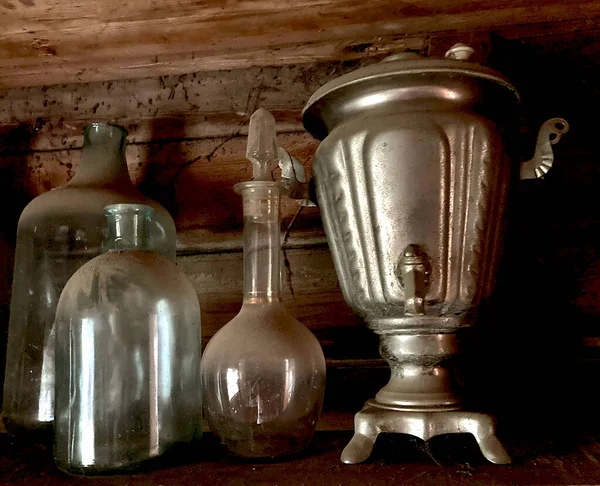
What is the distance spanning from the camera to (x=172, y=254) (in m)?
0.98

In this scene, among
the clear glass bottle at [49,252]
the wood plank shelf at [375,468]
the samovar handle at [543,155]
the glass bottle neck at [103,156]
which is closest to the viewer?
the wood plank shelf at [375,468]

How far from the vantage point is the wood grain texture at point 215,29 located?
2.92 feet

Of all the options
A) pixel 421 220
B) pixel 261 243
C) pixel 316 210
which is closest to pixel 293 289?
pixel 316 210

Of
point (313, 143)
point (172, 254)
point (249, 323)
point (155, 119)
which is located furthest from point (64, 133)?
point (249, 323)

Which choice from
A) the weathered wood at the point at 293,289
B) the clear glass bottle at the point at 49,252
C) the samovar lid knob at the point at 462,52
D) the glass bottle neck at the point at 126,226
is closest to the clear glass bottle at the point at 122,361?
the glass bottle neck at the point at 126,226

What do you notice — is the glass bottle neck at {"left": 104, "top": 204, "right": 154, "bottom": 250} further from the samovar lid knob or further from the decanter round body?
the samovar lid knob

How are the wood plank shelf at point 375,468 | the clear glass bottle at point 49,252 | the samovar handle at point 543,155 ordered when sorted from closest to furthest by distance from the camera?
the wood plank shelf at point 375,468
the samovar handle at point 543,155
the clear glass bottle at point 49,252

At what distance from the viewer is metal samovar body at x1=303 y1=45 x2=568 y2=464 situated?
0.69 m

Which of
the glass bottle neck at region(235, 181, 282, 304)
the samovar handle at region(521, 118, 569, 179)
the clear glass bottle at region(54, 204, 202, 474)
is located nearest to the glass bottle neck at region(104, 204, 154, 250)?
the clear glass bottle at region(54, 204, 202, 474)

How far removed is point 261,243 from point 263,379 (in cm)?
18

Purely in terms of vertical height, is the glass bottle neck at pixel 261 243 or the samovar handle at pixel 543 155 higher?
the samovar handle at pixel 543 155

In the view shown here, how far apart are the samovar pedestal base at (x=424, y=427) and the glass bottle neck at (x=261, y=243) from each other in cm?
20

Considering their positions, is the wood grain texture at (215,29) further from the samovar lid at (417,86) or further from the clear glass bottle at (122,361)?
the clear glass bottle at (122,361)

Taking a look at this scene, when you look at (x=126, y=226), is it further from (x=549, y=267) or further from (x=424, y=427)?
(x=549, y=267)
